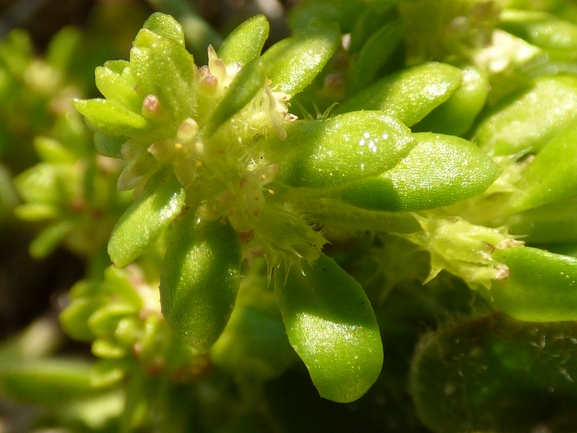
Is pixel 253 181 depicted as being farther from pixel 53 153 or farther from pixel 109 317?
pixel 53 153

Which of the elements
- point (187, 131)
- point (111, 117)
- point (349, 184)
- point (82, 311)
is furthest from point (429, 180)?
point (82, 311)

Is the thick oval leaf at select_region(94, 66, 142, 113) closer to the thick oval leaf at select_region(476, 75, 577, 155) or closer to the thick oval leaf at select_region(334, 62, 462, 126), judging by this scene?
the thick oval leaf at select_region(334, 62, 462, 126)

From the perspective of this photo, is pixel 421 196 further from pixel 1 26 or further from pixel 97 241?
pixel 1 26

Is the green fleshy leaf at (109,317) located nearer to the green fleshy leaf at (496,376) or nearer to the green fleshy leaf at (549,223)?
A: the green fleshy leaf at (496,376)

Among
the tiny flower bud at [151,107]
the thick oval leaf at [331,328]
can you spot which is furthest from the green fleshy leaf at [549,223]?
the tiny flower bud at [151,107]

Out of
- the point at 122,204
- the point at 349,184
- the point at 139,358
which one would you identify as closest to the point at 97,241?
the point at 122,204

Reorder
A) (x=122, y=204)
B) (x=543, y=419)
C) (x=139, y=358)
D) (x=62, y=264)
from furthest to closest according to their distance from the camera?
(x=62, y=264) < (x=122, y=204) < (x=139, y=358) < (x=543, y=419)

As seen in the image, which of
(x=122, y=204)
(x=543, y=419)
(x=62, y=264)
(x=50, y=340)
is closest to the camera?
(x=543, y=419)
